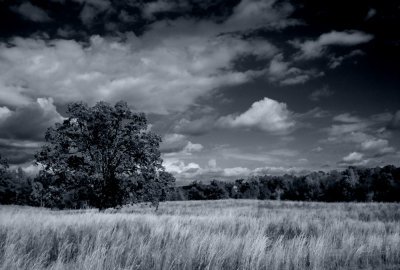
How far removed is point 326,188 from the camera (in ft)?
301

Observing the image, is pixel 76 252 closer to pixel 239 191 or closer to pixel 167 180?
pixel 167 180

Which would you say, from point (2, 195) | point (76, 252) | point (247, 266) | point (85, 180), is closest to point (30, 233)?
point (76, 252)

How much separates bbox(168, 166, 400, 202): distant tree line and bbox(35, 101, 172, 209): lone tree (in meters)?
33.1

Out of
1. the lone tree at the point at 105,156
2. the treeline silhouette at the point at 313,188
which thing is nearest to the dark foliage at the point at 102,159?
the lone tree at the point at 105,156

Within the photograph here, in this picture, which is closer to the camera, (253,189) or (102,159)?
(102,159)

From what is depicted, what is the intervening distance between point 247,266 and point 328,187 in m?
96.0

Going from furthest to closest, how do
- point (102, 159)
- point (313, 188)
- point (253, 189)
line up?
point (253, 189) < point (313, 188) < point (102, 159)

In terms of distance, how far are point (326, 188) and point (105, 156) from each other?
281 feet

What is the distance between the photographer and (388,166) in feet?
292

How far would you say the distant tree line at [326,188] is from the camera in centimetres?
7994

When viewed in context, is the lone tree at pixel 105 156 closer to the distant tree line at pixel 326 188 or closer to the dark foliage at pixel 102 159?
the dark foliage at pixel 102 159

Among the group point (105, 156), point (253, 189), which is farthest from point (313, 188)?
point (105, 156)

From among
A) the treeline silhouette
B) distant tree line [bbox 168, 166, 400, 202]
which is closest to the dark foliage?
distant tree line [bbox 168, 166, 400, 202]

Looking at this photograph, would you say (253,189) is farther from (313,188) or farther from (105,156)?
(105,156)
